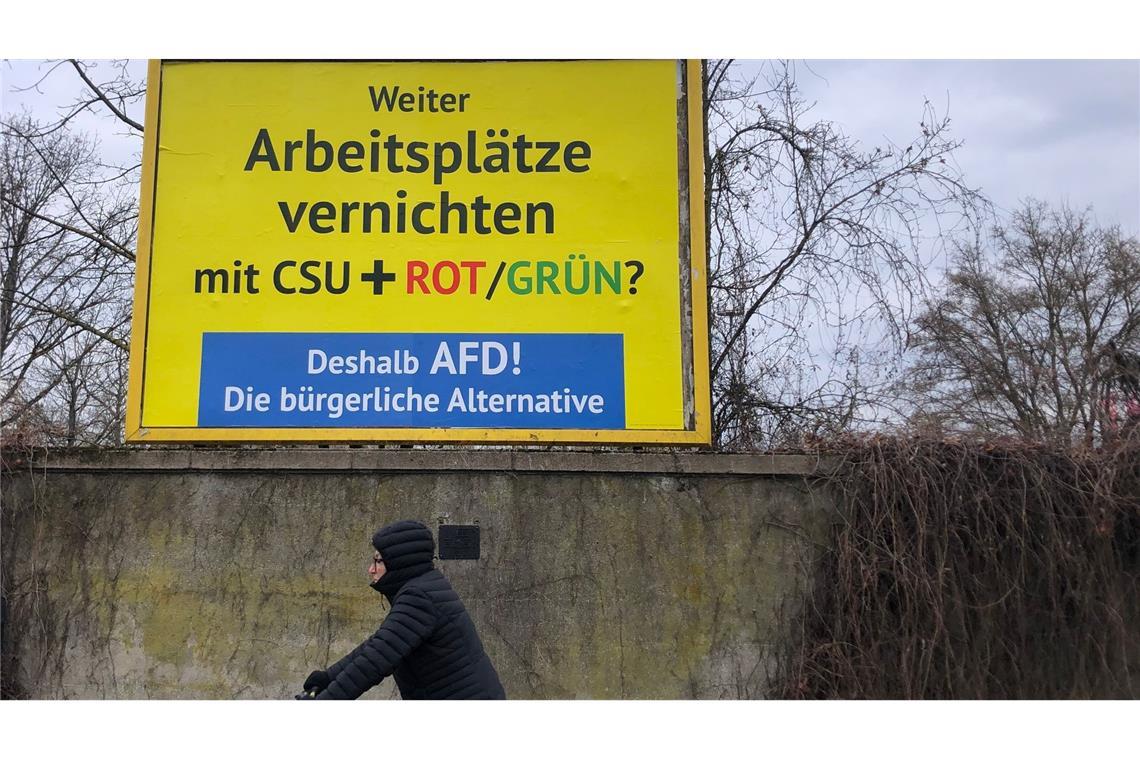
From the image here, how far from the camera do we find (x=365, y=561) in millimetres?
5812

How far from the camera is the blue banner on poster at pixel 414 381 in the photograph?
20.3 ft

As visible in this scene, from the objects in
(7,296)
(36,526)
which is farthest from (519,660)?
(7,296)

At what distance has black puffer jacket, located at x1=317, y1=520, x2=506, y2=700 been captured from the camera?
3.68 meters

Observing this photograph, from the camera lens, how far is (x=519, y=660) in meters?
5.70

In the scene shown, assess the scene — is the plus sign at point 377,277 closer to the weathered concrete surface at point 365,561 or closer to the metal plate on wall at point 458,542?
the weathered concrete surface at point 365,561

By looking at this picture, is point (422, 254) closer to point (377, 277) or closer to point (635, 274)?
point (377, 277)

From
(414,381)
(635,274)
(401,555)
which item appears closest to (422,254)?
(414,381)

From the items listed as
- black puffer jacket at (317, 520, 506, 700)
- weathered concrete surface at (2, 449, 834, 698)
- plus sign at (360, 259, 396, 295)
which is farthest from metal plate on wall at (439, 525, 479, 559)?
black puffer jacket at (317, 520, 506, 700)

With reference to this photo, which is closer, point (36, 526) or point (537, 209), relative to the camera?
point (36, 526)

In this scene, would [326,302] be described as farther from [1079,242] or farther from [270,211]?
[1079,242]

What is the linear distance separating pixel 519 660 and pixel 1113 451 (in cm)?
382

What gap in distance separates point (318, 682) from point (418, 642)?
1.70 ft

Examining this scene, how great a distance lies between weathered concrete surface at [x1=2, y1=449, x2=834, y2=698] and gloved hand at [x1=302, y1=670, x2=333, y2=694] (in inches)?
71.1

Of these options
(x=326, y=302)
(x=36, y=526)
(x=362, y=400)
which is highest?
(x=326, y=302)
